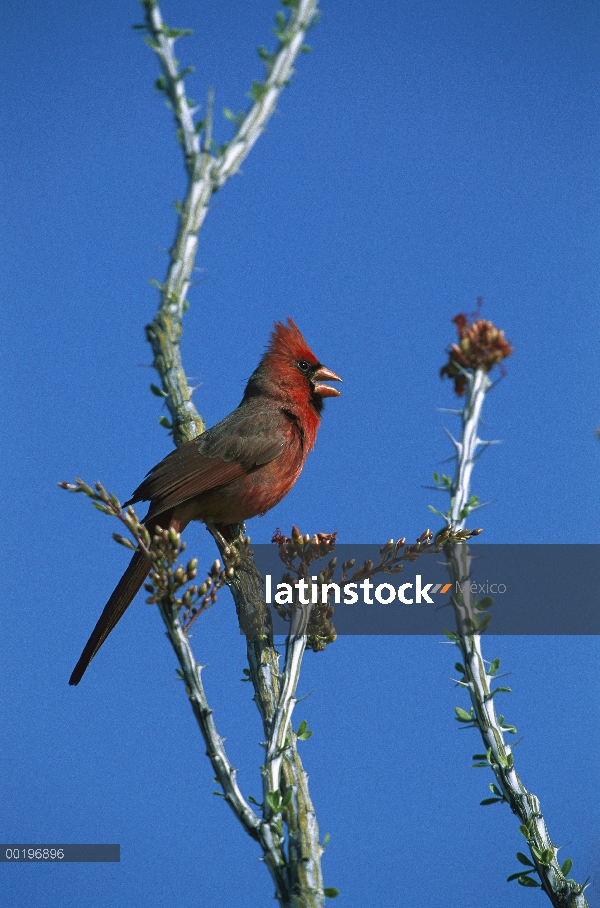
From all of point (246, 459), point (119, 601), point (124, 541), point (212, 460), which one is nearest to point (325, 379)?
point (246, 459)

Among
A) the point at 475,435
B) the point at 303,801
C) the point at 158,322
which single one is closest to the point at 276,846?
the point at 303,801

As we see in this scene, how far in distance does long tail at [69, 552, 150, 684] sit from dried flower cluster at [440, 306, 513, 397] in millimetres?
1247

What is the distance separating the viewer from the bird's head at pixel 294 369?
3.46m

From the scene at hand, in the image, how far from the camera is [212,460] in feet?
9.98

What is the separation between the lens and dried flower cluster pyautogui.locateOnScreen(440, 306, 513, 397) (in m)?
1.96

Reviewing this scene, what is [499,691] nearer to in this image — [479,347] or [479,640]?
[479,640]

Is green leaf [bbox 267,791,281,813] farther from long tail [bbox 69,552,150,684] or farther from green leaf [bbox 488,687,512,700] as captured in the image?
long tail [bbox 69,552,150,684]

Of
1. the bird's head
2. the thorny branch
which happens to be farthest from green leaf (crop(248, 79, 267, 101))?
the bird's head

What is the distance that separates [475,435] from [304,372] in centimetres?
153

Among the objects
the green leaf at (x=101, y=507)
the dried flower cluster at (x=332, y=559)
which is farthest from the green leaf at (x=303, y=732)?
the green leaf at (x=101, y=507)

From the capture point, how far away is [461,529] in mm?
2043

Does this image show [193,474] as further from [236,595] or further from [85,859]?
[85,859]

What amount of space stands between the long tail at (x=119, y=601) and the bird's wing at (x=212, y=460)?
247 mm

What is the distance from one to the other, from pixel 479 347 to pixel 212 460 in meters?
1.31
